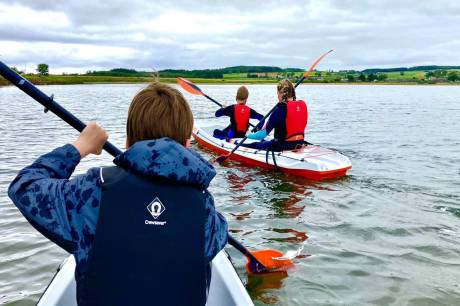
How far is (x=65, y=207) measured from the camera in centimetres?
187

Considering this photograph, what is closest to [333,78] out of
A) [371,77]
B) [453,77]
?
[371,77]

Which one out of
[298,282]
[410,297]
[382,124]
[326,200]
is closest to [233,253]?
[298,282]

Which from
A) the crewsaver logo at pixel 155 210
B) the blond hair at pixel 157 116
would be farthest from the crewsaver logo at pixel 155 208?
the blond hair at pixel 157 116

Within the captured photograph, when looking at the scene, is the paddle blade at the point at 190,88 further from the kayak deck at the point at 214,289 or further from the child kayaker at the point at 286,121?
the kayak deck at the point at 214,289

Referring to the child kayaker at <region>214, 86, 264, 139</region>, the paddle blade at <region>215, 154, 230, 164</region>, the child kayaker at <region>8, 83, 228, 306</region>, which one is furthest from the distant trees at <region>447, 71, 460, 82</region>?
the child kayaker at <region>8, 83, 228, 306</region>

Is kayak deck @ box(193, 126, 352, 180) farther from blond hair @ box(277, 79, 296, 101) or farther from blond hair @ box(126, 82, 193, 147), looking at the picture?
blond hair @ box(126, 82, 193, 147)

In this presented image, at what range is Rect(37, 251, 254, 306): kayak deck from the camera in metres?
2.74

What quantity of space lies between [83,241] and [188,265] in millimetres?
463

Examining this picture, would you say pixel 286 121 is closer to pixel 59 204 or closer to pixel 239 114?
pixel 239 114

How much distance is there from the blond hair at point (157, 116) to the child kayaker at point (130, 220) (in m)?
0.11

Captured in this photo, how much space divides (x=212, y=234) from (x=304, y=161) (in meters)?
6.57

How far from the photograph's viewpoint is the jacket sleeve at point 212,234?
2.06 metres

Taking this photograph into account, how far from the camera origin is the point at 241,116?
11.0m

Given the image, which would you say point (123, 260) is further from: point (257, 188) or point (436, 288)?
point (257, 188)
